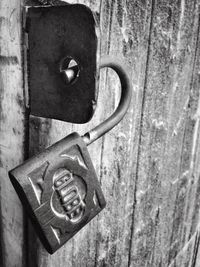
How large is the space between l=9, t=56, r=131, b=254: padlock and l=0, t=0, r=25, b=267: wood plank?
3.5 inches

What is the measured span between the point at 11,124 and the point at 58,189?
5.9 inches

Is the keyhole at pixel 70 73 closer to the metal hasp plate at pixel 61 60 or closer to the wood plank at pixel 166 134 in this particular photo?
the metal hasp plate at pixel 61 60

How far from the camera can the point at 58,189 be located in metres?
0.51

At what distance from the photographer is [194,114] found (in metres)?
1.10

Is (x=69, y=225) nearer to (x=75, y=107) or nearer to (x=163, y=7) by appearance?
(x=75, y=107)

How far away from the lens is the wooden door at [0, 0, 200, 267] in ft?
1.79

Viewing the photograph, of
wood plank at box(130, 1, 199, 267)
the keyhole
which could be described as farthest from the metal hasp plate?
wood plank at box(130, 1, 199, 267)

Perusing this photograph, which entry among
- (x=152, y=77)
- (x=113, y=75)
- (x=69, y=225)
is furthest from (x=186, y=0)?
(x=69, y=225)

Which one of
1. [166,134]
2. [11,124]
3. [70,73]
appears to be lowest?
[166,134]

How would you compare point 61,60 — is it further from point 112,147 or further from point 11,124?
point 112,147

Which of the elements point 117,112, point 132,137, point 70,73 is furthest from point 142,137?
point 70,73

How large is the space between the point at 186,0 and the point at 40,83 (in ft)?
1.84

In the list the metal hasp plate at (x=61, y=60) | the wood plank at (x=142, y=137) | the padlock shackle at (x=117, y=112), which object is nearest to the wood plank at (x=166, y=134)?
the wood plank at (x=142, y=137)

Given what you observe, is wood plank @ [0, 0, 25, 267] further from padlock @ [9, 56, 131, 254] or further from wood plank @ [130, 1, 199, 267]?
wood plank @ [130, 1, 199, 267]
